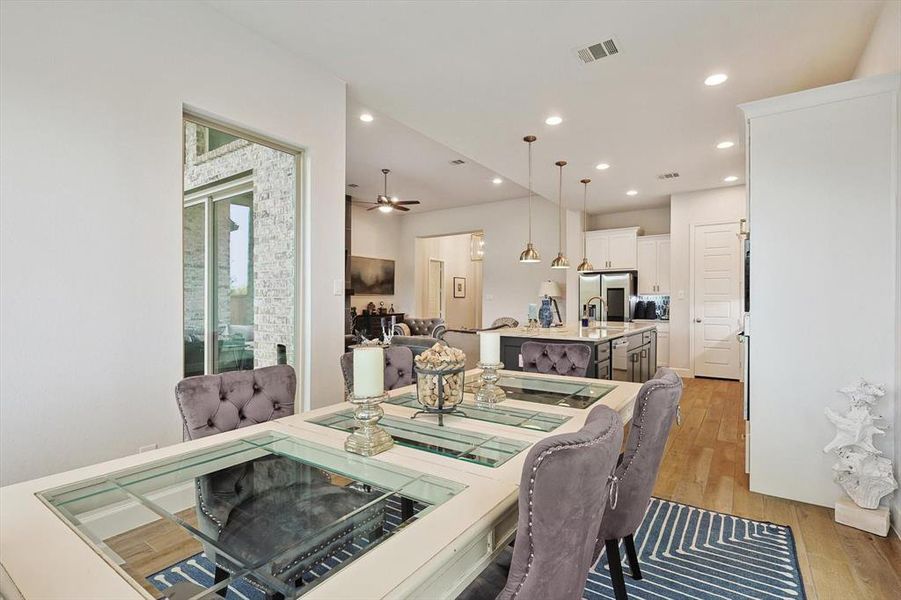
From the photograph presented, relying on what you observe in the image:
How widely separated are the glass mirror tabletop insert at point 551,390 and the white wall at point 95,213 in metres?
1.73

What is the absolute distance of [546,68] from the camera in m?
3.20

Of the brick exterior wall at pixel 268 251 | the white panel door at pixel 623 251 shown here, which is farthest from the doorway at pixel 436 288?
the brick exterior wall at pixel 268 251

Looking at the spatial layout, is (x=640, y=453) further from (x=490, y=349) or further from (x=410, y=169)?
(x=410, y=169)

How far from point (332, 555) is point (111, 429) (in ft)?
6.01

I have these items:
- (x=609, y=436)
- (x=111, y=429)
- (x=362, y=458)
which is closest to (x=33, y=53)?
(x=111, y=429)

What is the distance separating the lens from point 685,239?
23.0ft

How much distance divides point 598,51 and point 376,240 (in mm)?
7231

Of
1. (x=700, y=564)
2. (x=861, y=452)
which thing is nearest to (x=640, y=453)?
(x=700, y=564)

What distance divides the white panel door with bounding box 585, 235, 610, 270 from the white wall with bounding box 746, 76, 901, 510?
17.1ft

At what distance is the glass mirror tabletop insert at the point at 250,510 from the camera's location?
848 millimetres

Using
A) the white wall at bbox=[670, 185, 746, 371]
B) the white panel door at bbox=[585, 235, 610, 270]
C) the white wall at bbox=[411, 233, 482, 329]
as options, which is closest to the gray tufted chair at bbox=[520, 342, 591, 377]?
the white wall at bbox=[670, 185, 746, 371]

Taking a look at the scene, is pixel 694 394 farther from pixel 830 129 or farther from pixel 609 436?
pixel 609 436

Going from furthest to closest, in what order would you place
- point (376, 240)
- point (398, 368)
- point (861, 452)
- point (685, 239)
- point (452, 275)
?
point (452, 275) → point (376, 240) → point (685, 239) → point (398, 368) → point (861, 452)

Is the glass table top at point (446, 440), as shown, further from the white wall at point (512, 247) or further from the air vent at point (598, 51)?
the white wall at point (512, 247)
